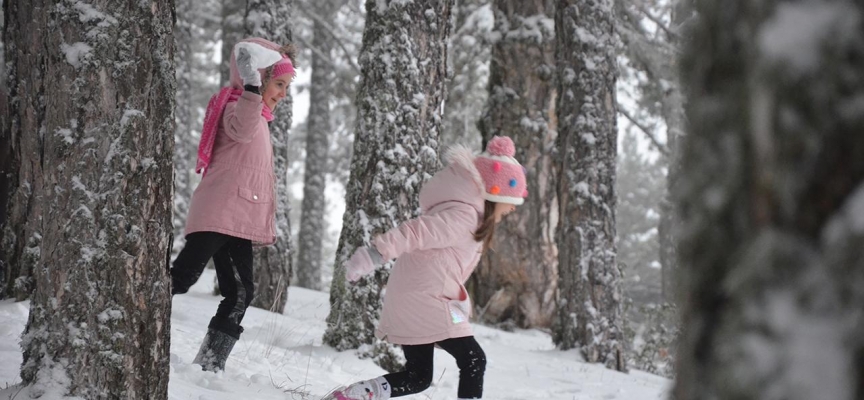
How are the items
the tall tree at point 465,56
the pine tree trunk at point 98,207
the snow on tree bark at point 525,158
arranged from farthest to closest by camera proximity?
the tall tree at point 465,56 → the snow on tree bark at point 525,158 → the pine tree trunk at point 98,207

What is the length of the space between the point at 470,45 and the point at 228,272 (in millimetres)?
8020

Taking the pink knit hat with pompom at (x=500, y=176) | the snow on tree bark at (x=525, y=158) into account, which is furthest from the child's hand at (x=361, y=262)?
the snow on tree bark at (x=525, y=158)

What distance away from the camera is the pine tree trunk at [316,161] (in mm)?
15625

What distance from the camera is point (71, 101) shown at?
2.58m

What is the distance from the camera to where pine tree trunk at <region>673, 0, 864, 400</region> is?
27.4 inches

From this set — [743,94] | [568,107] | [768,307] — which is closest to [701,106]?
[743,94]

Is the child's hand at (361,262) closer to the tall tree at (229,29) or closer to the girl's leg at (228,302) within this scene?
the girl's leg at (228,302)

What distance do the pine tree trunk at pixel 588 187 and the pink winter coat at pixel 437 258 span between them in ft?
11.6

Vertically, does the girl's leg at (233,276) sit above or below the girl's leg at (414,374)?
above

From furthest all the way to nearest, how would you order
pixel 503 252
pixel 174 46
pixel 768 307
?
pixel 503 252, pixel 174 46, pixel 768 307

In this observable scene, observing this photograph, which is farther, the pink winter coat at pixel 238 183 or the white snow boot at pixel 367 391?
the pink winter coat at pixel 238 183

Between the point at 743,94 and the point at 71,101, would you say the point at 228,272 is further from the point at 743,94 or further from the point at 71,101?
the point at 743,94

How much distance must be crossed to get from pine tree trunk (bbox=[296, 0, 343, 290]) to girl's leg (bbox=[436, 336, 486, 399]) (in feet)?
39.6

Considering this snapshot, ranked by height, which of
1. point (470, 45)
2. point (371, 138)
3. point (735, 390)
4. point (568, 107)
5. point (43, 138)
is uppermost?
point (470, 45)
